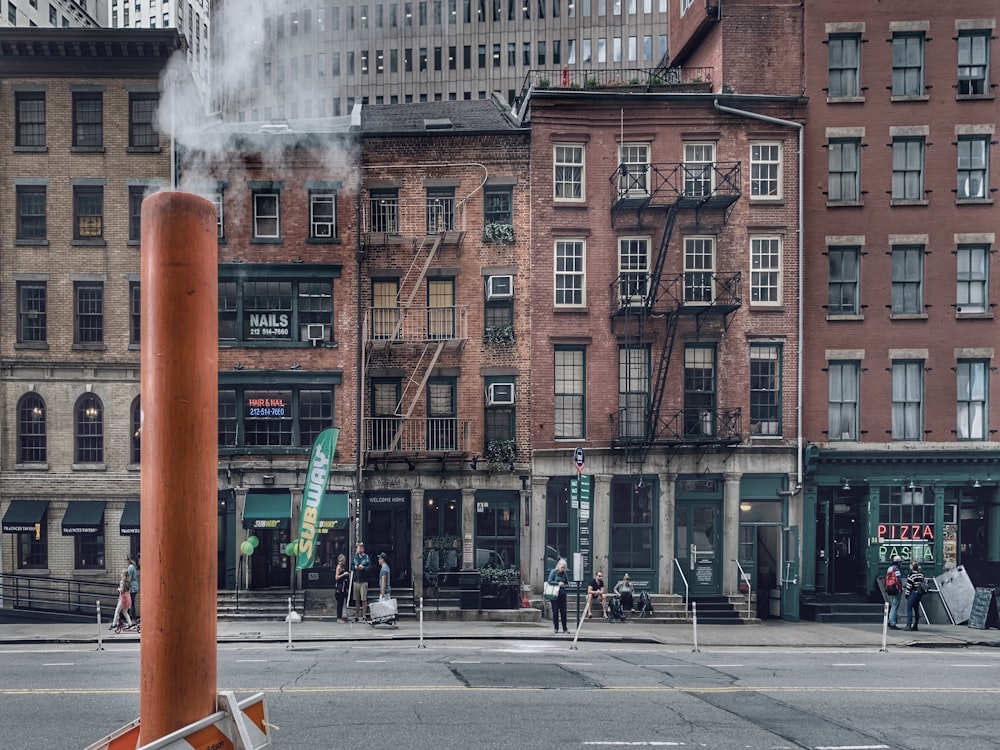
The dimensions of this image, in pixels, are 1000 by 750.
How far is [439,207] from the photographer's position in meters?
28.2

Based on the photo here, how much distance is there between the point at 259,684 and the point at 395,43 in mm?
76754

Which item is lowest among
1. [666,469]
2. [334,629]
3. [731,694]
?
[334,629]

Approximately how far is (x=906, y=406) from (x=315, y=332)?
17.8 m

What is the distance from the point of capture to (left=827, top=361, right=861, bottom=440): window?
1105 inches

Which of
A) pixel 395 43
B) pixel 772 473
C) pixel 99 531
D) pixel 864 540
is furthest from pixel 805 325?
pixel 395 43

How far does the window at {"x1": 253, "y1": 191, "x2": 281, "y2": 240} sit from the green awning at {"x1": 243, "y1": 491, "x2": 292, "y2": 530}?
304 inches

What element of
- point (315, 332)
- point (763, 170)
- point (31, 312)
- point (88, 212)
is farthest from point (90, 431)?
point (763, 170)

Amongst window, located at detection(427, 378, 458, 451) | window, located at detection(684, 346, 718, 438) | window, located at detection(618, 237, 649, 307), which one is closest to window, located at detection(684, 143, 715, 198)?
window, located at detection(618, 237, 649, 307)

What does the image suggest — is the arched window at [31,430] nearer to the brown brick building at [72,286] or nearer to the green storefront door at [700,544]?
the brown brick building at [72,286]

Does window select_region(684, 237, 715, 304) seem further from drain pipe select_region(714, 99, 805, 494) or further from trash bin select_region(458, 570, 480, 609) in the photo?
trash bin select_region(458, 570, 480, 609)

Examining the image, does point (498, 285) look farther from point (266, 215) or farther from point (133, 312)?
point (133, 312)

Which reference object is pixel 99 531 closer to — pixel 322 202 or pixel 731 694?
pixel 322 202

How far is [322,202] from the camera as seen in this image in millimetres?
28203

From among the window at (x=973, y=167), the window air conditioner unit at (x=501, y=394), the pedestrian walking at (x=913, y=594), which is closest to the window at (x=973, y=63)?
the window at (x=973, y=167)
